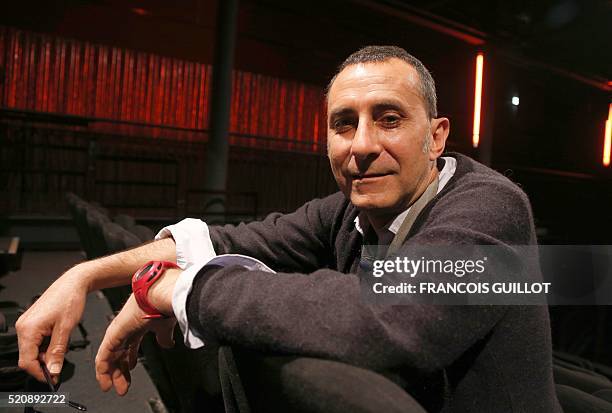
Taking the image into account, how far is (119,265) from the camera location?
2.99ft

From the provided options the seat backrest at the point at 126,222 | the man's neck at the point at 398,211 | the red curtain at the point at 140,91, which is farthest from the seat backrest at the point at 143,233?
the red curtain at the point at 140,91

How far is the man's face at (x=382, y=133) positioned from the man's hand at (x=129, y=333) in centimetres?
36

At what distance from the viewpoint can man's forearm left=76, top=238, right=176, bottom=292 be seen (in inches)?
33.9

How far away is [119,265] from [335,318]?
0.56m

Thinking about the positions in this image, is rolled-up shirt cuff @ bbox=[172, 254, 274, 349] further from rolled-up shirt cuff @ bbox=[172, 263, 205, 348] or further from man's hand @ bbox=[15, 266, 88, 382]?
man's hand @ bbox=[15, 266, 88, 382]

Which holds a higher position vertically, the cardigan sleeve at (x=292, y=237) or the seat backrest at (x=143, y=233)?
the cardigan sleeve at (x=292, y=237)

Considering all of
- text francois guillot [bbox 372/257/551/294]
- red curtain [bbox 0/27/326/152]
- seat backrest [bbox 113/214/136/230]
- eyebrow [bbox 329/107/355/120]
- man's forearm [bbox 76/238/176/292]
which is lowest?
seat backrest [bbox 113/214/136/230]

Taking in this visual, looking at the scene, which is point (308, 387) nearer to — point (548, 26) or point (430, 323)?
point (430, 323)

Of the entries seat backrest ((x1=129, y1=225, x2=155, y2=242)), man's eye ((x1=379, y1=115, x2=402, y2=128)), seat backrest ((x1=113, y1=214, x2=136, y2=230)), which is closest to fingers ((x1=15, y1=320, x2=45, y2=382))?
man's eye ((x1=379, y1=115, x2=402, y2=128))

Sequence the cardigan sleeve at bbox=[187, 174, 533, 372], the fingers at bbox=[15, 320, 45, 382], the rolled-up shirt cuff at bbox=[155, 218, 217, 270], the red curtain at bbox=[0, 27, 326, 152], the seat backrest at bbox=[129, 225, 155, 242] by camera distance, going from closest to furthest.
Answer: the cardigan sleeve at bbox=[187, 174, 533, 372] → the fingers at bbox=[15, 320, 45, 382] → the rolled-up shirt cuff at bbox=[155, 218, 217, 270] → the seat backrest at bbox=[129, 225, 155, 242] → the red curtain at bbox=[0, 27, 326, 152]

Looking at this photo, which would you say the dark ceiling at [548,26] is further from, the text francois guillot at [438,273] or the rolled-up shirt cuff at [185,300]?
the rolled-up shirt cuff at [185,300]

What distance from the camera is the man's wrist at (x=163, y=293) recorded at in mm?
637

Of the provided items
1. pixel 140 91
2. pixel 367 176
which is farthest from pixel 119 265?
pixel 140 91

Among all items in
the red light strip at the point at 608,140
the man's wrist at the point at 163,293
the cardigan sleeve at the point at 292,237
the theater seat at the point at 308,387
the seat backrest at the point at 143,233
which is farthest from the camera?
the seat backrest at the point at 143,233
